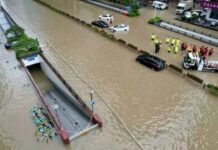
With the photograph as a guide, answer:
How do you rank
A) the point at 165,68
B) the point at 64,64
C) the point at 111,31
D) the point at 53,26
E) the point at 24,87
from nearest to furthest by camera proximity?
1. the point at 24,87
2. the point at 165,68
3. the point at 64,64
4. the point at 111,31
5. the point at 53,26

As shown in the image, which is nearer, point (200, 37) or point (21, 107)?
point (21, 107)

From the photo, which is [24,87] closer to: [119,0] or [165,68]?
[165,68]

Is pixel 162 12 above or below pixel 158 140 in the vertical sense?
above

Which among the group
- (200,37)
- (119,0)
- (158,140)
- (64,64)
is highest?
(119,0)

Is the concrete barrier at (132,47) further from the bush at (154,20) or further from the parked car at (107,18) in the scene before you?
the parked car at (107,18)

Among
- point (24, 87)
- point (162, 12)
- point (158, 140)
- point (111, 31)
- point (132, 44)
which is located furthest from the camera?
point (162, 12)

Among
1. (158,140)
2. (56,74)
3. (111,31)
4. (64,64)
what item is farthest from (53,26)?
(158,140)
